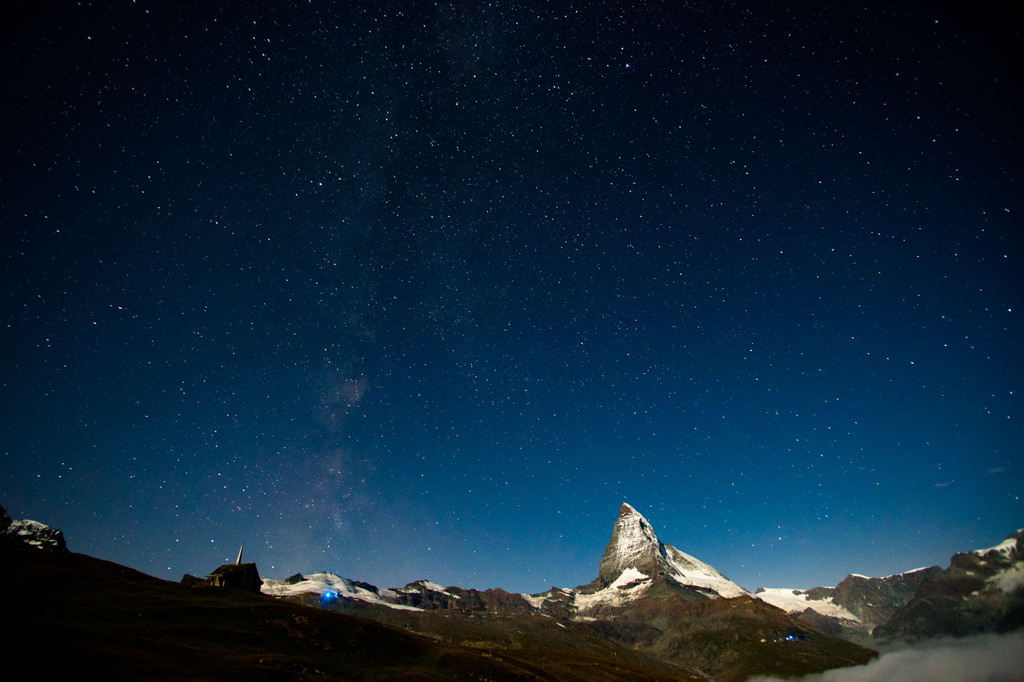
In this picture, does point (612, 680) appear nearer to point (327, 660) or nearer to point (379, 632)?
point (379, 632)

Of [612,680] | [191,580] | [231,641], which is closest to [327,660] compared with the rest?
[231,641]

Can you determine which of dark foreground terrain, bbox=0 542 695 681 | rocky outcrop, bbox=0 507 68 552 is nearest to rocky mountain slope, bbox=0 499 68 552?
rocky outcrop, bbox=0 507 68 552

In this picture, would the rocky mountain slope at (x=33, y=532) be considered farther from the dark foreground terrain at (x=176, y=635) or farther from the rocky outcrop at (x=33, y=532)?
the dark foreground terrain at (x=176, y=635)

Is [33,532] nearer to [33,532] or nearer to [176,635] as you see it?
[33,532]

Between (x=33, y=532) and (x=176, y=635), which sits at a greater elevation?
(x=33, y=532)

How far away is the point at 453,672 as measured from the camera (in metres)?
53.2

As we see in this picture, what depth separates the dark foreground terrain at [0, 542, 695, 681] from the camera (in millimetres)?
30344

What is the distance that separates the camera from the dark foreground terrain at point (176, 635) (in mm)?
30344

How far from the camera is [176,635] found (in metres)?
43.0

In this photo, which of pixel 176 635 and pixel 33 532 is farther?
pixel 33 532

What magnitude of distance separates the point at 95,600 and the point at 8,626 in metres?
17.6

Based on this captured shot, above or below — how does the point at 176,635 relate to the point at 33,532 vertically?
below

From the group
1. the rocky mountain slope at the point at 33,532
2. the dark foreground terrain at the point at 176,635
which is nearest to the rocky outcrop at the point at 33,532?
the rocky mountain slope at the point at 33,532

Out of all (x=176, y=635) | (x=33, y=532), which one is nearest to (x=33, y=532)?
(x=33, y=532)
